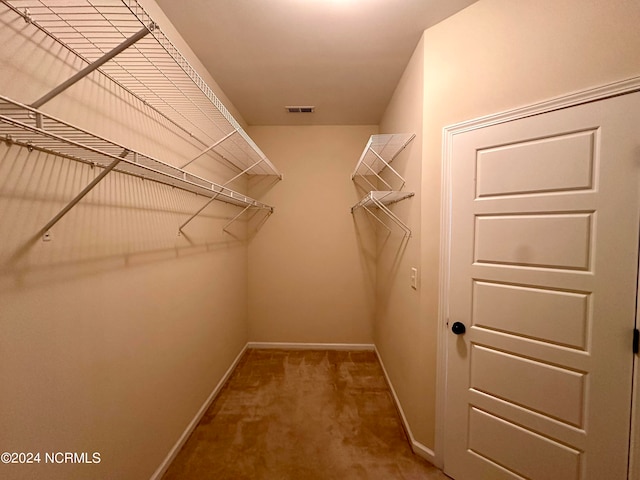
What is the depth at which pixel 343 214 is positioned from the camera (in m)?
2.89

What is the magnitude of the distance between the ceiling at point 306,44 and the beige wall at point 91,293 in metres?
0.72

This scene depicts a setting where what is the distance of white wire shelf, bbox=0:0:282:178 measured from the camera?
757mm

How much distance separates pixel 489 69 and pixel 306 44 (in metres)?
1.16

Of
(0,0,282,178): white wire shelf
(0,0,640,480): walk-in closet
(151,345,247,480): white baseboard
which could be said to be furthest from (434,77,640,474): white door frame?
(151,345,247,480): white baseboard

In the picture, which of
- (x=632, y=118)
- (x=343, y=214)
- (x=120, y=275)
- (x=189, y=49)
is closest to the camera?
(x=632, y=118)

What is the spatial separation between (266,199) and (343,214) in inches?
38.8

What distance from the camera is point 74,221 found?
0.90 m

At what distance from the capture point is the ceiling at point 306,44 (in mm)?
1347

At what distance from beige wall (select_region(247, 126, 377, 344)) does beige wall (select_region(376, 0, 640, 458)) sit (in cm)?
110

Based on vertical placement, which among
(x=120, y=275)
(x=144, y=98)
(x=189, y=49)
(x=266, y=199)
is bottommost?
(x=120, y=275)

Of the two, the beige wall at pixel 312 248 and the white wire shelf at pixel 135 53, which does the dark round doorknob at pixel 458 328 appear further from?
the white wire shelf at pixel 135 53

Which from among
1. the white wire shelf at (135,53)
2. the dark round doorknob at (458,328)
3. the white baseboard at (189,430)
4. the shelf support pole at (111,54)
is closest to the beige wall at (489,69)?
the dark round doorknob at (458,328)

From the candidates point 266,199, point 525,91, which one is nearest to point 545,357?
point 525,91

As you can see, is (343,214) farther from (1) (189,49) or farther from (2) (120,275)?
(2) (120,275)
